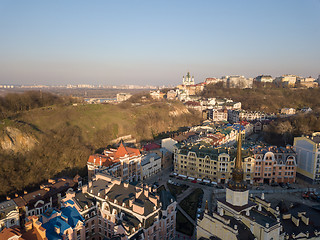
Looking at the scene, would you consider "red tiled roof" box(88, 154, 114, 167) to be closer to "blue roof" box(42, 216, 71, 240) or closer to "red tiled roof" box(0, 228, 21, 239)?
"blue roof" box(42, 216, 71, 240)

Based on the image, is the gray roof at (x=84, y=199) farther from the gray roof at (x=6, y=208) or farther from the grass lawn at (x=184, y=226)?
the grass lawn at (x=184, y=226)

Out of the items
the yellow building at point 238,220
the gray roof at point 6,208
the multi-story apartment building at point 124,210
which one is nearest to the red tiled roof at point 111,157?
the multi-story apartment building at point 124,210

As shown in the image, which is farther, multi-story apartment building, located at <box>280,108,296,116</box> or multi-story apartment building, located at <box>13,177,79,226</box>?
multi-story apartment building, located at <box>280,108,296,116</box>

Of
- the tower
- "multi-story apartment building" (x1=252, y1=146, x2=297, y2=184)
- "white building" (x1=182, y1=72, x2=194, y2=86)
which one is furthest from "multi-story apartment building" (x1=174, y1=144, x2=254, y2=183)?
"white building" (x1=182, y1=72, x2=194, y2=86)

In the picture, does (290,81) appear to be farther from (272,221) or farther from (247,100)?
(272,221)

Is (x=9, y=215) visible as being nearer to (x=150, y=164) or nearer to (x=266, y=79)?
(x=150, y=164)

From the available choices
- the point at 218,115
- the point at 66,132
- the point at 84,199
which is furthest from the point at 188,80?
the point at 84,199
